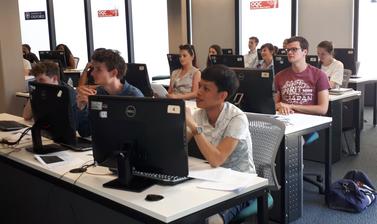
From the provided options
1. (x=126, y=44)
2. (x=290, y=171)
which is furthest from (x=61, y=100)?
(x=126, y=44)

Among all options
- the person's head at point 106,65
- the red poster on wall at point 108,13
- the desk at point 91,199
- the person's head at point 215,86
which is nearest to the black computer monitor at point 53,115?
the desk at point 91,199

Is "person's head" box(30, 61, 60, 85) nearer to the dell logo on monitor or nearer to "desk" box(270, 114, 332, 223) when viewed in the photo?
the dell logo on monitor

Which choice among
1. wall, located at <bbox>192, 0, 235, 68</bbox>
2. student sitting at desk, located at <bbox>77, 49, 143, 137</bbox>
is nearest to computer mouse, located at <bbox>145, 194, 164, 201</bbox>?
student sitting at desk, located at <bbox>77, 49, 143, 137</bbox>

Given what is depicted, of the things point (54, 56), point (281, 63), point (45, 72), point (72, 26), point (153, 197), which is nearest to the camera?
point (153, 197)

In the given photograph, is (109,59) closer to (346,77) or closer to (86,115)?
(86,115)

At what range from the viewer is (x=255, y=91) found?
327cm

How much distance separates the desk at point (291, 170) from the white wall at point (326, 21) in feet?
15.2

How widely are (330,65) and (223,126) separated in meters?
3.58

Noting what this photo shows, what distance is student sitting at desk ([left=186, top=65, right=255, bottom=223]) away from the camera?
2260 millimetres

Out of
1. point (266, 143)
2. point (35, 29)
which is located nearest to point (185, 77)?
point (266, 143)

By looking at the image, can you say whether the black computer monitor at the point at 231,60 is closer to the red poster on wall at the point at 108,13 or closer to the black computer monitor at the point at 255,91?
the black computer monitor at the point at 255,91

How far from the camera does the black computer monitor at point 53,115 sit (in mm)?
2510

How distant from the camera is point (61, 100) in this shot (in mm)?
2518

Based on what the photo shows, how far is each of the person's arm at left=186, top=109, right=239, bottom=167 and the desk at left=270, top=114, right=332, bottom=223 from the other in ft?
2.94
